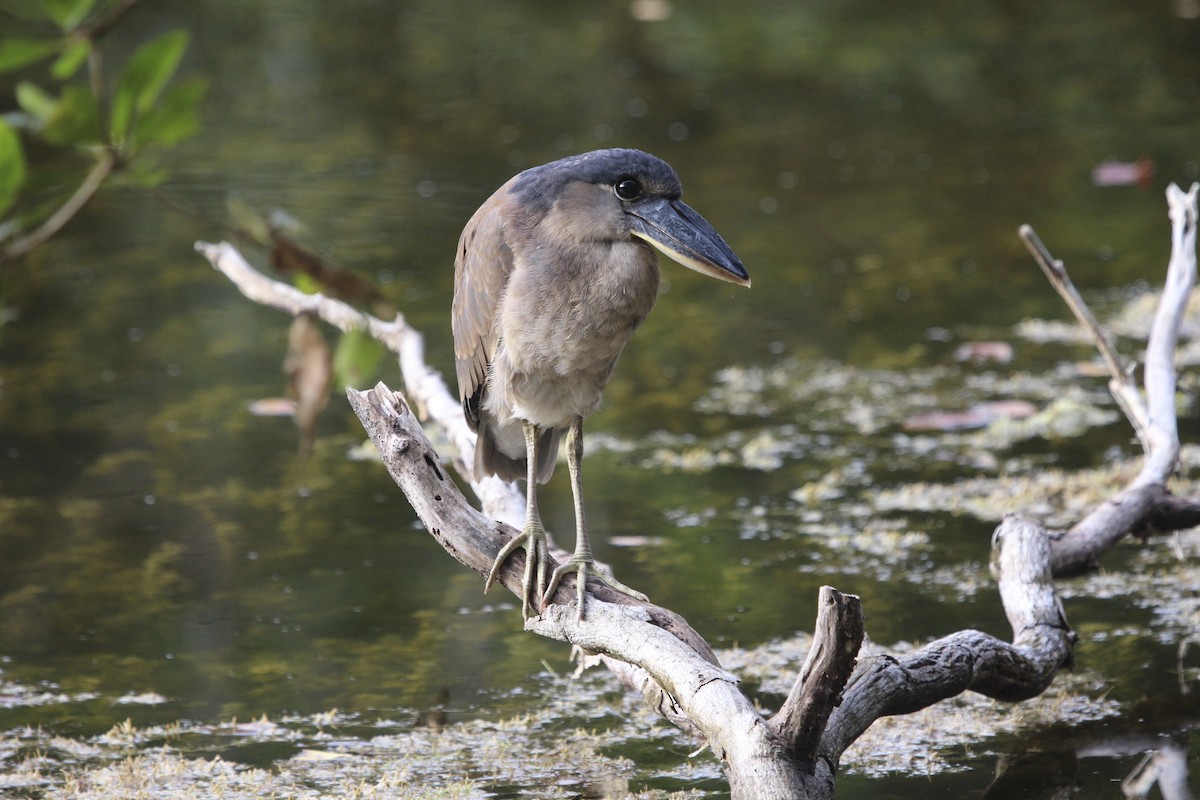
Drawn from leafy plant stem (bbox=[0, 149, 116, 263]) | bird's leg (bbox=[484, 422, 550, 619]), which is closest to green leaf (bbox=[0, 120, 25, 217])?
leafy plant stem (bbox=[0, 149, 116, 263])

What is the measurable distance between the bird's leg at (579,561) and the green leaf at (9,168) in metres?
1.88

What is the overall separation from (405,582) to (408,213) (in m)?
3.62

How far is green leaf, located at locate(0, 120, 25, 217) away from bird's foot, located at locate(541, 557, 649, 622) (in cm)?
188

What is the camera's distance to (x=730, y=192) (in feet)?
24.8

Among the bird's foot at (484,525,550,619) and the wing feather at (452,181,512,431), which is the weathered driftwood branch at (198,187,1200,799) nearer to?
the bird's foot at (484,525,550,619)

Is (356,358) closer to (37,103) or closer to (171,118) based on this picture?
(171,118)

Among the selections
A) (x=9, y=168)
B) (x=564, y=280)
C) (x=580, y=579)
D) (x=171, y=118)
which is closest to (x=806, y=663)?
(x=580, y=579)

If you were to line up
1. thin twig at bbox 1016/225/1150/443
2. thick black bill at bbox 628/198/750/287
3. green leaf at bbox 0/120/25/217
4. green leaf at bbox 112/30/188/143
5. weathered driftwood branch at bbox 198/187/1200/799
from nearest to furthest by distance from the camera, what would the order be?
green leaf at bbox 0/120/25/217 < green leaf at bbox 112/30/188/143 < weathered driftwood branch at bbox 198/187/1200/799 < thick black bill at bbox 628/198/750/287 < thin twig at bbox 1016/225/1150/443

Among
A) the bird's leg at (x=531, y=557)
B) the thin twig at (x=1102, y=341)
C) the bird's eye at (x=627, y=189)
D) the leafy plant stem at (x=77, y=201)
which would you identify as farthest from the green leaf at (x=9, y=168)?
the thin twig at (x=1102, y=341)

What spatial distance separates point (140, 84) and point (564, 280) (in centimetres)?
154

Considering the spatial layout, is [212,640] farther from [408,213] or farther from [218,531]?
[408,213]

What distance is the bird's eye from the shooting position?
267 centimetres

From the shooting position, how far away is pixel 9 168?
3.56 feet

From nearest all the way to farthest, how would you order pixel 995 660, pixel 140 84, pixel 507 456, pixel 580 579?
pixel 140 84 → pixel 580 579 → pixel 995 660 → pixel 507 456
